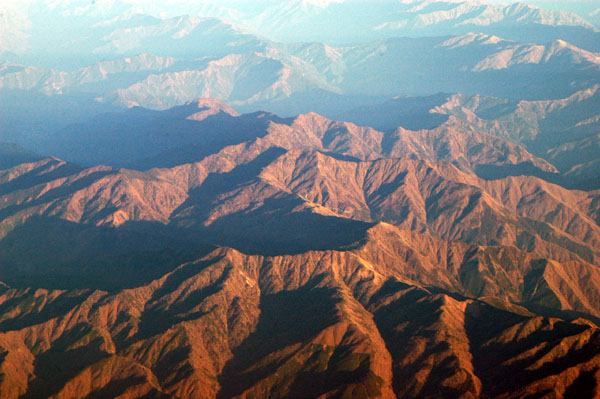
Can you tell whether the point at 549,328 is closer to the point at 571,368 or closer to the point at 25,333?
the point at 571,368

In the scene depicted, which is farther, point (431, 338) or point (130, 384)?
point (431, 338)

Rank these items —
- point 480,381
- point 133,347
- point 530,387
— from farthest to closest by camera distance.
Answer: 1. point 133,347
2. point 480,381
3. point 530,387

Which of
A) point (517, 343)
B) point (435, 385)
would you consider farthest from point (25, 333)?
point (517, 343)

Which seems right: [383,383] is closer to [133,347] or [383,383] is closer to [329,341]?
[329,341]

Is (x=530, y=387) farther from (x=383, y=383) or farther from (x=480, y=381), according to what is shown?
(x=383, y=383)

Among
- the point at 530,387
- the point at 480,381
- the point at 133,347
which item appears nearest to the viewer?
the point at 530,387

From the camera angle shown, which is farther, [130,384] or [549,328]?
[549,328]

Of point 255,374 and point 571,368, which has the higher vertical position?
point 571,368

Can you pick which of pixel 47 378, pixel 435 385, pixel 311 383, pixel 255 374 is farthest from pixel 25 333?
pixel 435 385

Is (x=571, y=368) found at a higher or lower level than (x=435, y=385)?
higher
